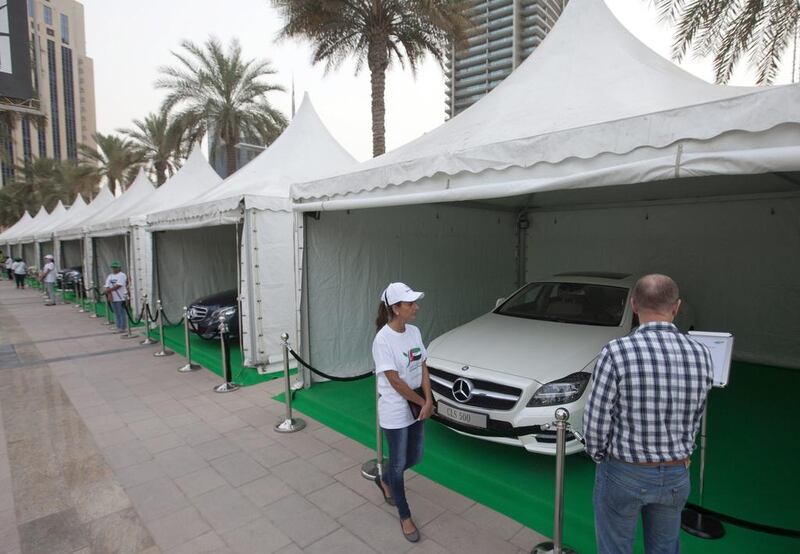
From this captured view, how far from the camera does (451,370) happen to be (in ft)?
12.9

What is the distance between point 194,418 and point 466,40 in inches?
489

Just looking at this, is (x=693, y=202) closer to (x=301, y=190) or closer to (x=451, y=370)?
(x=451, y=370)

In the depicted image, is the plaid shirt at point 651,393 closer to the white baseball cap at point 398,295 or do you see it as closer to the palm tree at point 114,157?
the white baseball cap at point 398,295

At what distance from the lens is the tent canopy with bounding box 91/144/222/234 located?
11.5 m

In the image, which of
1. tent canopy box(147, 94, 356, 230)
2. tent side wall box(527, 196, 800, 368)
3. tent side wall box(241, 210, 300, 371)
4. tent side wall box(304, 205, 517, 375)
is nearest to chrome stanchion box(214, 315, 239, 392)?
tent side wall box(241, 210, 300, 371)

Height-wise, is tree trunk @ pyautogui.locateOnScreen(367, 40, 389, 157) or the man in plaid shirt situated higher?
tree trunk @ pyautogui.locateOnScreen(367, 40, 389, 157)

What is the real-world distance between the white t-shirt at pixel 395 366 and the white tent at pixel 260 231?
3313 mm

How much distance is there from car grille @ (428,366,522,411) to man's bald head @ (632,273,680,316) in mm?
1850

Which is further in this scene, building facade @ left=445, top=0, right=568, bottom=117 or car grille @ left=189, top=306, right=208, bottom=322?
building facade @ left=445, top=0, right=568, bottom=117

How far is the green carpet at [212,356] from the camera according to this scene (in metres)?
6.96

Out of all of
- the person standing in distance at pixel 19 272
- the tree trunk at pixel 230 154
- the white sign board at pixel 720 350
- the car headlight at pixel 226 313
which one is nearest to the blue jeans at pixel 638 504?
the white sign board at pixel 720 350

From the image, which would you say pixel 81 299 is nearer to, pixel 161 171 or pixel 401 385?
pixel 161 171

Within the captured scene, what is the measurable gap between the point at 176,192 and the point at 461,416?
1128 cm

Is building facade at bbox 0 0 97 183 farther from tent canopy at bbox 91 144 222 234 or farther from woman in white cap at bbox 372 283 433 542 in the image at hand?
woman in white cap at bbox 372 283 433 542
